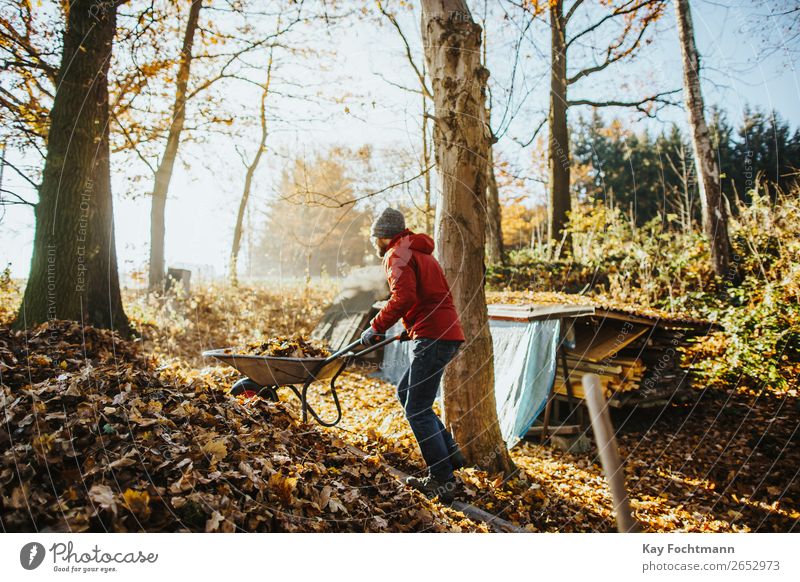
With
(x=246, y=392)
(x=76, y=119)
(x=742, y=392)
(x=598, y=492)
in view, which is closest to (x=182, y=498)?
(x=246, y=392)

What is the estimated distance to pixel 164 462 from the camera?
213 cm

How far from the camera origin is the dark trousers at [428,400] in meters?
3.15

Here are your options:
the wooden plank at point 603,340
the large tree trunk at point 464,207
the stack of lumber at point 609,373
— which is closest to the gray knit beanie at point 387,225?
the large tree trunk at point 464,207

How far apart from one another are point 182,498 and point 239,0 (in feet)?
18.4

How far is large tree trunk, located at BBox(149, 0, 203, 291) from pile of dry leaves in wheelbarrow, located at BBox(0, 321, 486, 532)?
13.7ft

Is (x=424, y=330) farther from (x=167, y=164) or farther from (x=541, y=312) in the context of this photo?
(x=167, y=164)

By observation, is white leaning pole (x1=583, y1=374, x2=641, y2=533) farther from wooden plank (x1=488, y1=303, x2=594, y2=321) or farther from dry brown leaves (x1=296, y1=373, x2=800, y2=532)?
wooden plank (x1=488, y1=303, x2=594, y2=321)

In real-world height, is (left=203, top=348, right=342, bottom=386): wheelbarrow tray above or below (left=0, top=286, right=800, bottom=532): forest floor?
above

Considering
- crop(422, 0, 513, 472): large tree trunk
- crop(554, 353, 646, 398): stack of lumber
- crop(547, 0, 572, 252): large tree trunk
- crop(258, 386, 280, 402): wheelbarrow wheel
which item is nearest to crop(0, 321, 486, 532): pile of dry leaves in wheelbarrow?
crop(258, 386, 280, 402): wheelbarrow wheel

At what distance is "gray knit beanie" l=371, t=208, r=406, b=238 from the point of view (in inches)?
127

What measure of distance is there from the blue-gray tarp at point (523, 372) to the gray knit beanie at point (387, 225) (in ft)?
7.60
